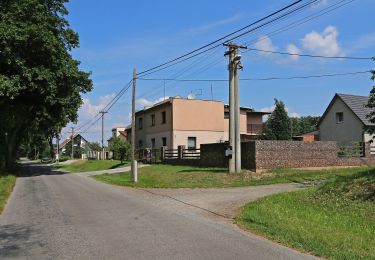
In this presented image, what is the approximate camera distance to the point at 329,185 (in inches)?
647

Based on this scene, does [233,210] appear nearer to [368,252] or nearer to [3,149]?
[368,252]

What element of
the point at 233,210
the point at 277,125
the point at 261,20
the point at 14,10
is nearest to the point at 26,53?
the point at 14,10

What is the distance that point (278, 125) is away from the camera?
49.1 m

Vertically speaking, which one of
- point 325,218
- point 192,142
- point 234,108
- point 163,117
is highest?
point 163,117

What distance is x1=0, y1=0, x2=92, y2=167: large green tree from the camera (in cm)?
3044

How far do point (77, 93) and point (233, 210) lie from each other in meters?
26.6

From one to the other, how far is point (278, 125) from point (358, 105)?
818cm

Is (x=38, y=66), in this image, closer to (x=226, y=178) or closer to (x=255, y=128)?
(x=226, y=178)

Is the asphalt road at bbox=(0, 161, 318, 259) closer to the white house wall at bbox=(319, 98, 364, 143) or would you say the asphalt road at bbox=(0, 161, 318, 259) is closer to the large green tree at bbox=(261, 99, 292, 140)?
the white house wall at bbox=(319, 98, 364, 143)

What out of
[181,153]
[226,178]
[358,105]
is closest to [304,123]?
[358,105]

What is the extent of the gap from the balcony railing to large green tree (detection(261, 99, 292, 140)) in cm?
554

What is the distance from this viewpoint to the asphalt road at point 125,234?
27.6 feet

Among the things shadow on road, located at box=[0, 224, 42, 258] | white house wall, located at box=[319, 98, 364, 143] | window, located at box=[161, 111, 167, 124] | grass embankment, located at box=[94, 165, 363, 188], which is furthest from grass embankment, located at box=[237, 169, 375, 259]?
window, located at box=[161, 111, 167, 124]

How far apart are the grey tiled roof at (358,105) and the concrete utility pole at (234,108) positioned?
20.7 m
